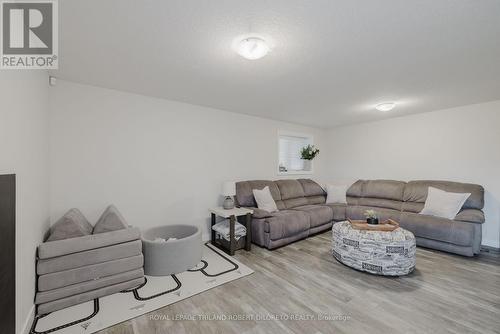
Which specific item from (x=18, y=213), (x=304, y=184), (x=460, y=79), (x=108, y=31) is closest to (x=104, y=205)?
(x=18, y=213)

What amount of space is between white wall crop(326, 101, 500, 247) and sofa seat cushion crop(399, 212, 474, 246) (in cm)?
98

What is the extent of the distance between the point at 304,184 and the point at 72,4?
447 cm

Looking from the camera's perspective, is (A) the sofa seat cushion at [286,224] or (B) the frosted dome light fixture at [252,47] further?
(A) the sofa seat cushion at [286,224]

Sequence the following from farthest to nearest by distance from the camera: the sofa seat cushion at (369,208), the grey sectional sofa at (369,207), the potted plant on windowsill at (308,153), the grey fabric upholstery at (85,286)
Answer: the potted plant on windowsill at (308,153)
the sofa seat cushion at (369,208)
the grey sectional sofa at (369,207)
the grey fabric upholstery at (85,286)

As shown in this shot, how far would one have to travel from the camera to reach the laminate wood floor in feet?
5.53

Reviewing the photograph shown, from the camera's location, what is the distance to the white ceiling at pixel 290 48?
4.60 feet

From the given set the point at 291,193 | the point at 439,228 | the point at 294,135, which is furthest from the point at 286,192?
the point at 439,228

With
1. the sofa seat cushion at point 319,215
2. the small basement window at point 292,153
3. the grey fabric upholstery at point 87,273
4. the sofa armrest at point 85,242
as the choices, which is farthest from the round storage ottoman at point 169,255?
the small basement window at point 292,153

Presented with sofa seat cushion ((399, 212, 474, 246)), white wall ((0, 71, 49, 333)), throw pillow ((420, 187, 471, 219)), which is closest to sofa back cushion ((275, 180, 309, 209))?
sofa seat cushion ((399, 212, 474, 246))

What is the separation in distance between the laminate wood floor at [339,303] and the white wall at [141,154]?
4.98 feet

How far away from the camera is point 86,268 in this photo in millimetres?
1959

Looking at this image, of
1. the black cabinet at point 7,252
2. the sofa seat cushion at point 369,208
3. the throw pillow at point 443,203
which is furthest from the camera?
the sofa seat cushion at point 369,208

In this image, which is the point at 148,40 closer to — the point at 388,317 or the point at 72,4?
the point at 72,4

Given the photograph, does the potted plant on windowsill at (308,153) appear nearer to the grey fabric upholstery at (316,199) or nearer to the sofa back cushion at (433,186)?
the grey fabric upholstery at (316,199)
